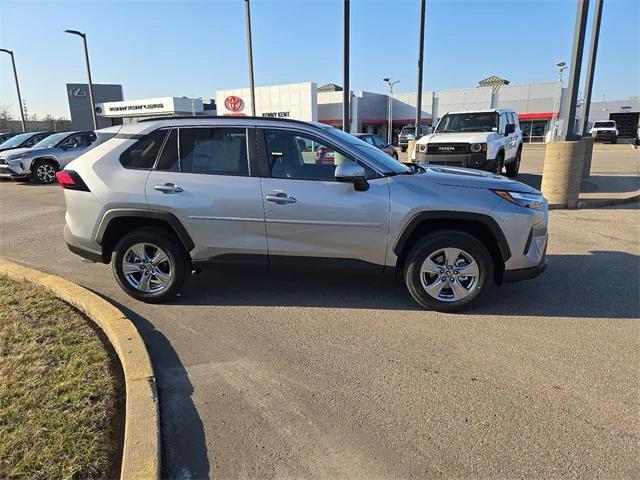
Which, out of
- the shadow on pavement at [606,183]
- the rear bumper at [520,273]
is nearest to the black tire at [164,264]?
the rear bumper at [520,273]

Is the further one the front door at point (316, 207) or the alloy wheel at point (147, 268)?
the alloy wheel at point (147, 268)

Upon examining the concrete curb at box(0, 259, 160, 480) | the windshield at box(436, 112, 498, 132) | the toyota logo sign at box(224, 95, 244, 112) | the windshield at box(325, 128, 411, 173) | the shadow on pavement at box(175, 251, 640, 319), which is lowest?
the shadow on pavement at box(175, 251, 640, 319)

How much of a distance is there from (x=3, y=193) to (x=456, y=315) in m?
13.7

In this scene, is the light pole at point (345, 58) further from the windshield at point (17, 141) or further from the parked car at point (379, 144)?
the windshield at point (17, 141)

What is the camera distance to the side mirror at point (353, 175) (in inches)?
160

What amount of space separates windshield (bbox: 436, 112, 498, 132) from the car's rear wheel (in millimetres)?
12346

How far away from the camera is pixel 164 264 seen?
4680 mm

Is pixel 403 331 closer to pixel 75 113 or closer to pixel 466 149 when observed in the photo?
pixel 466 149

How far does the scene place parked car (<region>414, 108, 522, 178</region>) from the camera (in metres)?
10.7

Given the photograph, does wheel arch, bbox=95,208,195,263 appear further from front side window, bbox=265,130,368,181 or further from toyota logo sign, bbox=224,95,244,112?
toyota logo sign, bbox=224,95,244,112

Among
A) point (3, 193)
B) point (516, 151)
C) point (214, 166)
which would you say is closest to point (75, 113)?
point (3, 193)

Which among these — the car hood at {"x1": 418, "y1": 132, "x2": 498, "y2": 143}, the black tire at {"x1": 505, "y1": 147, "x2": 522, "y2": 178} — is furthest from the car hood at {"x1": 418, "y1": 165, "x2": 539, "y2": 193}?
the black tire at {"x1": 505, "y1": 147, "x2": 522, "y2": 178}

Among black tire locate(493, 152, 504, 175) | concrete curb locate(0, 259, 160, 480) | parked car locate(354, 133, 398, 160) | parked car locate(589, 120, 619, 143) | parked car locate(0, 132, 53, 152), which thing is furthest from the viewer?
parked car locate(589, 120, 619, 143)

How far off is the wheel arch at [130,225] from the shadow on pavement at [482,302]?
29.4 inches
